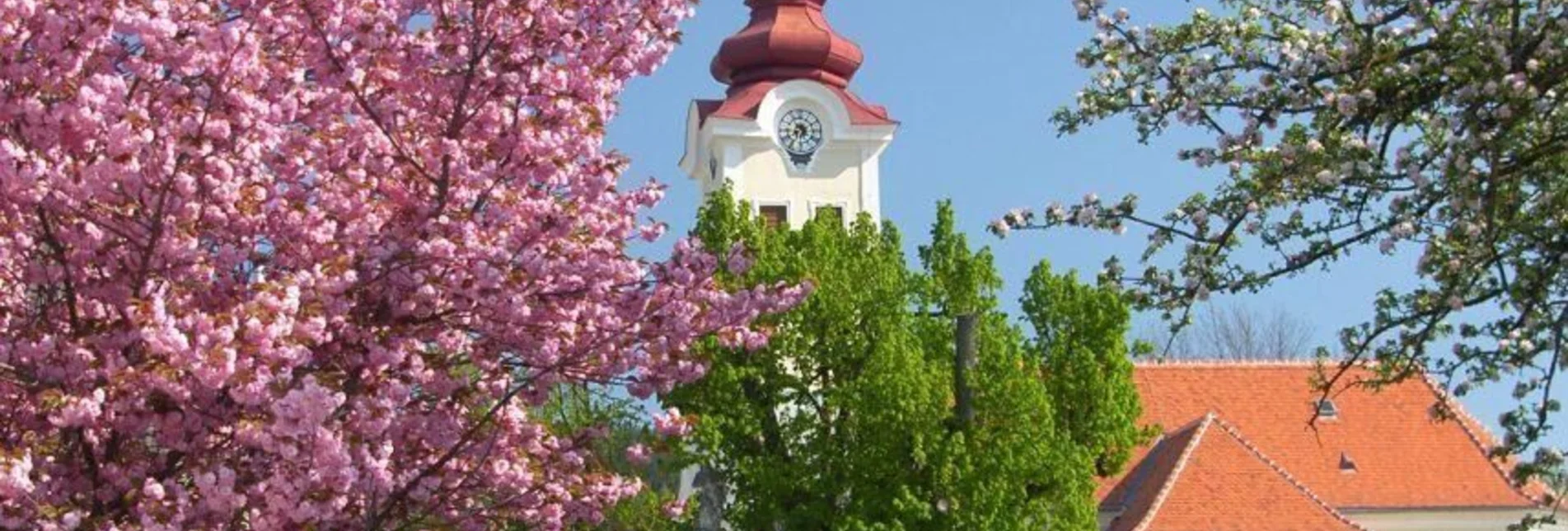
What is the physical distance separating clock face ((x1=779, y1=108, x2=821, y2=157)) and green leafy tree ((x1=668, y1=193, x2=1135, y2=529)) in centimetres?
1054

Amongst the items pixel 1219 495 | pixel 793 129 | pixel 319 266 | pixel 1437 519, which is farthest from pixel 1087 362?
pixel 319 266

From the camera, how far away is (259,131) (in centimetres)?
788

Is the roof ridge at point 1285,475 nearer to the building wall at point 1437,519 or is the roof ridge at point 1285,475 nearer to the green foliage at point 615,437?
the building wall at point 1437,519

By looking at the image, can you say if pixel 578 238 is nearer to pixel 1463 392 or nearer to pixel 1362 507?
pixel 1463 392

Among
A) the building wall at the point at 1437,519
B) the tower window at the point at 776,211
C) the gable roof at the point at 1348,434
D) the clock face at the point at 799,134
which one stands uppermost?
the clock face at the point at 799,134

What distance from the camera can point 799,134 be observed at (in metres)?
37.2

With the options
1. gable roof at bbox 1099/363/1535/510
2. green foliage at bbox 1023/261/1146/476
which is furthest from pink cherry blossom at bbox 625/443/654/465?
gable roof at bbox 1099/363/1535/510

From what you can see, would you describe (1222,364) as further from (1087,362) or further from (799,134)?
(1087,362)

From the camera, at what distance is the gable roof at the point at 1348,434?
3722 cm

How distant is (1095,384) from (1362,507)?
13.4 meters

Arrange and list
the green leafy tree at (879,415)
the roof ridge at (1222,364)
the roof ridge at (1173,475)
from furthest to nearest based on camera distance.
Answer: the roof ridge at (1222,364) → the roof ridge at (1173,475) → the green leafy tree at (879,415)

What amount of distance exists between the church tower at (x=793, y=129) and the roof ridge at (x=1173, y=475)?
26.7 feet

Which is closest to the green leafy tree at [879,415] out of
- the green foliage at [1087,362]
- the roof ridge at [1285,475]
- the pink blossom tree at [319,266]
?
the green foliage at [1087,362]

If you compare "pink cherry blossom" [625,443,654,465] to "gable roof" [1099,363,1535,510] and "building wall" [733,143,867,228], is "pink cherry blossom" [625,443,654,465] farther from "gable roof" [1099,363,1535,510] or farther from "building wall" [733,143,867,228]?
"gable roof" [1099,363,1535,510]
